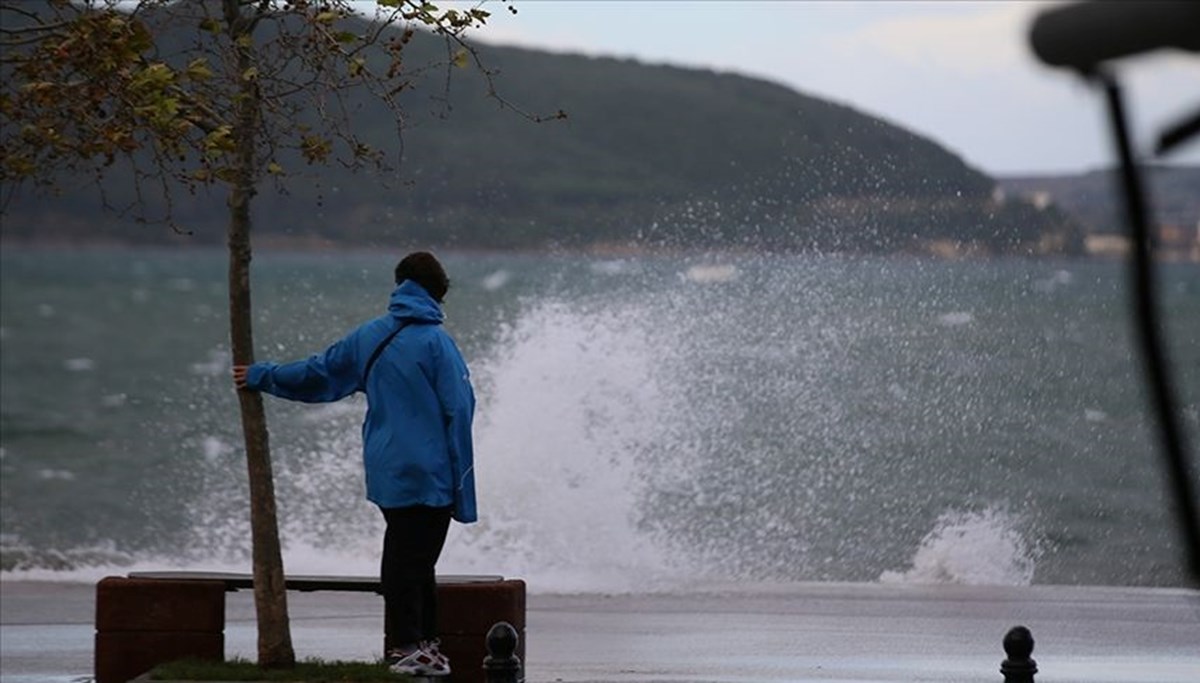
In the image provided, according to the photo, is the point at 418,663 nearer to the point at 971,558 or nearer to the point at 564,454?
the point at 971,558

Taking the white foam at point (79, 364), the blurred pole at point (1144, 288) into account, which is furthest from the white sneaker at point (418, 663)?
the white foam at point (79, 364)

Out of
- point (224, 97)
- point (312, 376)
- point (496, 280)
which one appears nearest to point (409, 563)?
point (312, 376)

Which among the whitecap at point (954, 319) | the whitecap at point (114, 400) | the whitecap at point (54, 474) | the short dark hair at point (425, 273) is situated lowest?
the whitecap at point (54, 474)

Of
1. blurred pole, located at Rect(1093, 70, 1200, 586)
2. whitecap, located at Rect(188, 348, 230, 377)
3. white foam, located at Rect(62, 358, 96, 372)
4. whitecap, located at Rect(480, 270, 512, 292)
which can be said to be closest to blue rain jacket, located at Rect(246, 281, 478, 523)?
blurred pole, located at Rect(1093, 70, 1200, 586)

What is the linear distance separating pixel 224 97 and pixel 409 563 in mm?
1966

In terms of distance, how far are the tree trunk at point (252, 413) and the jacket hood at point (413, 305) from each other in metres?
0.58

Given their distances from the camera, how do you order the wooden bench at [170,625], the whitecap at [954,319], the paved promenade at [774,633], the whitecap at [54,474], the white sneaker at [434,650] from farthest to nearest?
the whitecap at [954,319] → the whitecap at [54,474] → the paved promenade at [774,633] → the wooden bench at [170,625] → the white sneaker at [434,650]

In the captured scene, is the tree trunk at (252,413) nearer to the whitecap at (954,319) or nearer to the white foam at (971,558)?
the white foam at (971,558)

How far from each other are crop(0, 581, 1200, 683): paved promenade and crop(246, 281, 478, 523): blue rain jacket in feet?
3.21

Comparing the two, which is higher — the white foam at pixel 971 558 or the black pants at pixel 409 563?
the black pants at pixel 409 563

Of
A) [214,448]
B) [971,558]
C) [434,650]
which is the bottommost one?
[971,558]

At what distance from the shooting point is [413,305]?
9.88m

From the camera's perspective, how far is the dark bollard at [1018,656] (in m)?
9.03

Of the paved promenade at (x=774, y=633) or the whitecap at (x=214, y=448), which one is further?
the whitecap at (x=214, y=448)
